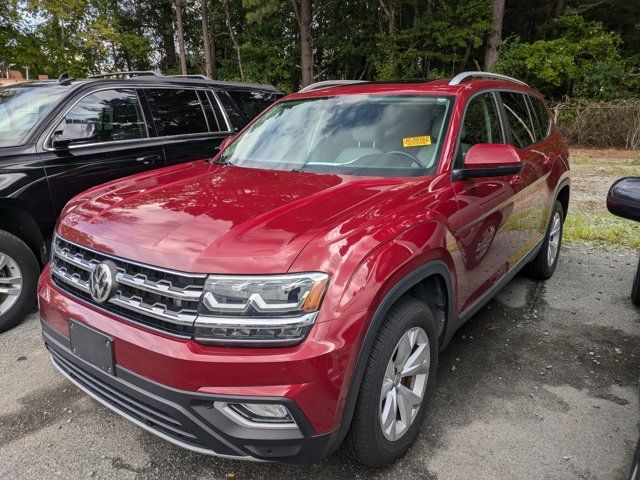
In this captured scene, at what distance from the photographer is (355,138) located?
2.90 metres

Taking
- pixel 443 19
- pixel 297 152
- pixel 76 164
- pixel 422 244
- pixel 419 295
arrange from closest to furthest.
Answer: pixel 422 244 → pixel 419 295 → pixel 297 152 → pixel 76 164 → pixel 443 19

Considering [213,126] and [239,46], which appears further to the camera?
[239,46]

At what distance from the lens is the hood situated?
1.75m

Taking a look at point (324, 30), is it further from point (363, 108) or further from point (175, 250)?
point (175, 250)

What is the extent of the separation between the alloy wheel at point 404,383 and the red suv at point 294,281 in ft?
0.03

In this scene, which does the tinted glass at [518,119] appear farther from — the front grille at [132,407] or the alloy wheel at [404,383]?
the front grille at [132,407]

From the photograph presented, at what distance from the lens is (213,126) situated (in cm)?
529

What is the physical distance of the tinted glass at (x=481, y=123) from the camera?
9.27 ft

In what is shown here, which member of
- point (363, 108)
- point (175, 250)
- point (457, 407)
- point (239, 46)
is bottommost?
point (457, 407)

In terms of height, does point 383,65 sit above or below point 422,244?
above

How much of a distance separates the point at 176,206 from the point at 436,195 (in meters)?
1.28

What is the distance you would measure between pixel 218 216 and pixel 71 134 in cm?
266

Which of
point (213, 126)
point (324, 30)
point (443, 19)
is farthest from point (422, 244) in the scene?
point (324, 30)

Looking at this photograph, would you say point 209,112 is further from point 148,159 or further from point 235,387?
point 235,387
